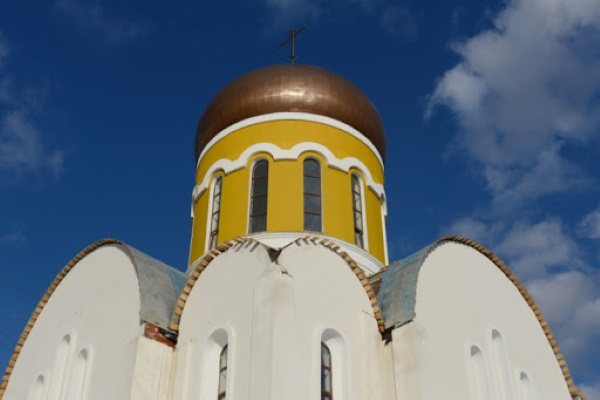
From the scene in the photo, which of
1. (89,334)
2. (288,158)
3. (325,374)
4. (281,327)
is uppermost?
(288,158)

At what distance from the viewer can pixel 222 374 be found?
27.0ft

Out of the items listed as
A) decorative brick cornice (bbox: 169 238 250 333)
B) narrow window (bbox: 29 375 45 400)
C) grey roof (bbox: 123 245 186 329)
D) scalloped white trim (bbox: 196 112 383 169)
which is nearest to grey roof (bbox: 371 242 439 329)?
decorative brick cornice (bbox: 169 238 250 333)

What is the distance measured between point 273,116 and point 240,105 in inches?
23.6

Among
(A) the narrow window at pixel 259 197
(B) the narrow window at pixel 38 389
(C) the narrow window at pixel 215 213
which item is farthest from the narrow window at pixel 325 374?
(B) the narrow window at pixel 38 389

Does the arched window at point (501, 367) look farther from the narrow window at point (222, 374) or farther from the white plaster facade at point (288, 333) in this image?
the narrow window at point (222, 374)

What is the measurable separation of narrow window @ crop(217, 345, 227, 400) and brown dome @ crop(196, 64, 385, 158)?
15.1ft

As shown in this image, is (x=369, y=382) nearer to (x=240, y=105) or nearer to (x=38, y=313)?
(x=38, y=313)

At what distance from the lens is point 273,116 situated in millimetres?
11906

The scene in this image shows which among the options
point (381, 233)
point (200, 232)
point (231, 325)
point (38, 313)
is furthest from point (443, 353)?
point (38, 313)

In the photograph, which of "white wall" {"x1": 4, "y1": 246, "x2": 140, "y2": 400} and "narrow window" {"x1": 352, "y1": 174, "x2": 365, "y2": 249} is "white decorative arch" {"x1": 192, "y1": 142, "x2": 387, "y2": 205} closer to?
"narrow window" {"x1": 352, "y1": 174, "x2": 365, "y2": 249}

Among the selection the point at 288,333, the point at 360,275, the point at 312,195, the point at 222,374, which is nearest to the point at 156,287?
the point at 222,374

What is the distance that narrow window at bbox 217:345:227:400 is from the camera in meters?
8.05

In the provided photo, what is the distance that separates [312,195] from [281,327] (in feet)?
11.7

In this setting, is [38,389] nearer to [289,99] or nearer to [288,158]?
[288,158]
